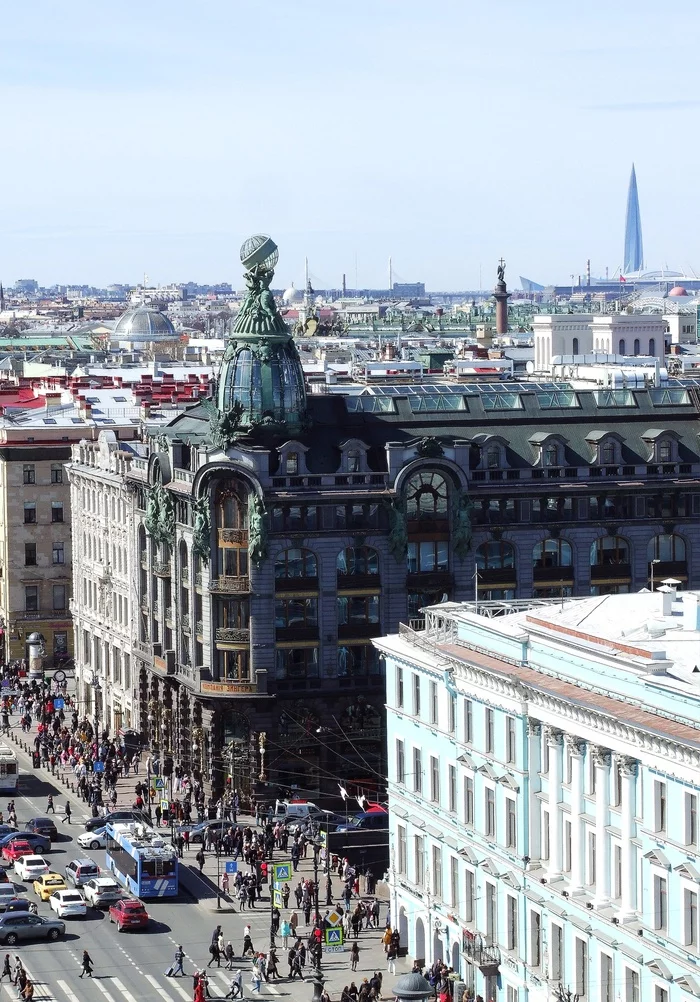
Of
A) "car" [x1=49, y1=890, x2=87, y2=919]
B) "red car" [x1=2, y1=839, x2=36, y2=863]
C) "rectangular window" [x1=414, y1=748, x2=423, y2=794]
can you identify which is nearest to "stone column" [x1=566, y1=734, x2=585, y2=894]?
"rectangular window" [x1=414, y1=748, x2=423, y2=794]

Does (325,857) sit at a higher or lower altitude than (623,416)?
lower

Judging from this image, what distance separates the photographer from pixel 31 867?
107 meters

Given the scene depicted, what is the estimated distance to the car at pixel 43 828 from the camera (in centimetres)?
11619

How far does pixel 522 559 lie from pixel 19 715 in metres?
40.5

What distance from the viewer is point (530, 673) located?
8350 centimetres

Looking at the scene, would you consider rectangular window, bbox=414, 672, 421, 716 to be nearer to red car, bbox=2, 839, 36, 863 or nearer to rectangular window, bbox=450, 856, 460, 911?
rectangular window, bbox=450, 856, 460, 911

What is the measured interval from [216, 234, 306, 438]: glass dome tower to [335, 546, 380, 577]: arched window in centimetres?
695

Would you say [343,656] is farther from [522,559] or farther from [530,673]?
[530,673]

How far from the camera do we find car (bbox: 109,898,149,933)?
98500 millimetres

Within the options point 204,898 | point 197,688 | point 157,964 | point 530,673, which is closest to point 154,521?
point 197,688

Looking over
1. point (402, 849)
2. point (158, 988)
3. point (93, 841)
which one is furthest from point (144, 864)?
point (158, 988)

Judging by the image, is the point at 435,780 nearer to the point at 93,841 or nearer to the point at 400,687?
the point at 400,687

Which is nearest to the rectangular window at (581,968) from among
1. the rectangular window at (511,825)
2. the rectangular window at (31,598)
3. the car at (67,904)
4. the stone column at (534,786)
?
the stone column at (534,786)

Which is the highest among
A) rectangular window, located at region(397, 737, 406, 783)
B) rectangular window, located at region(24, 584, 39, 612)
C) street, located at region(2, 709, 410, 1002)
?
rectangular window, located at region(397, 737, 406, 783)
